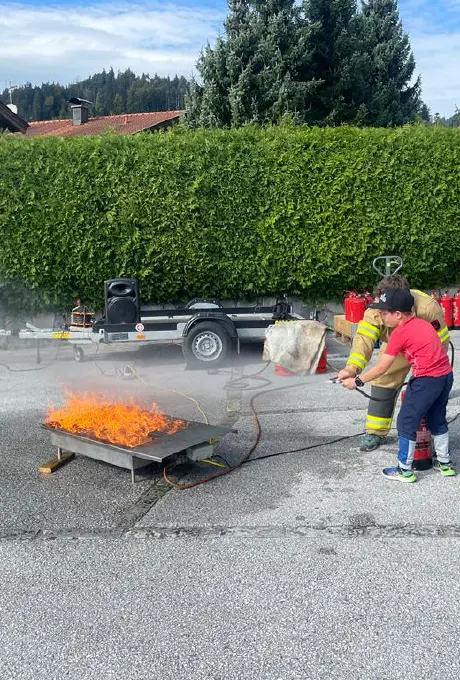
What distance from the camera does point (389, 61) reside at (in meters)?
23.3

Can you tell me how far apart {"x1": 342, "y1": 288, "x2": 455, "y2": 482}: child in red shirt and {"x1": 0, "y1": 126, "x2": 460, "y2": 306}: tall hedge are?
8104 mm

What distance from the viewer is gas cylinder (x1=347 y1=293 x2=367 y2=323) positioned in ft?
41.3

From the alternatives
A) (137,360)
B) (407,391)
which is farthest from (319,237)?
(407,391)

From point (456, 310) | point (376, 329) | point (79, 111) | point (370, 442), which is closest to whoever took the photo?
point (376, 329)

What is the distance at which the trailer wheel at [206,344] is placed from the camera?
10.7m

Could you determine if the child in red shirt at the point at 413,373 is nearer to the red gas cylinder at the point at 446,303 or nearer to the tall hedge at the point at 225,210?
the tall hedge at the point at 225,210

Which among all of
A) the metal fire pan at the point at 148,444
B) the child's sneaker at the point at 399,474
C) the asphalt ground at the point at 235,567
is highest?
the metal fire pan at the point at 148,444

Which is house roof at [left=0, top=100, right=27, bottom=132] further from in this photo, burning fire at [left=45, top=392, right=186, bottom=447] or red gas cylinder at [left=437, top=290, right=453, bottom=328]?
burning fire at [left=45, top=392, right=186, bottom=447]

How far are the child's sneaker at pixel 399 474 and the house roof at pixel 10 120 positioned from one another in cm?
2061

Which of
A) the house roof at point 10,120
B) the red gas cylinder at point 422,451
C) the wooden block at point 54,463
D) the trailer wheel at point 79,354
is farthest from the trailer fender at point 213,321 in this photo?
the house roof at point 10,120

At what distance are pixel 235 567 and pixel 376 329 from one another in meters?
2.86

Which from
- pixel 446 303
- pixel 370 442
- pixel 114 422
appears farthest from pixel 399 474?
pixel 446 303

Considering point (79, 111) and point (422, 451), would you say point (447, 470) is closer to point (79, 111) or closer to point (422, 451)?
point (422, 451)

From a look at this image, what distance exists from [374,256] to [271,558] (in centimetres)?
1054
